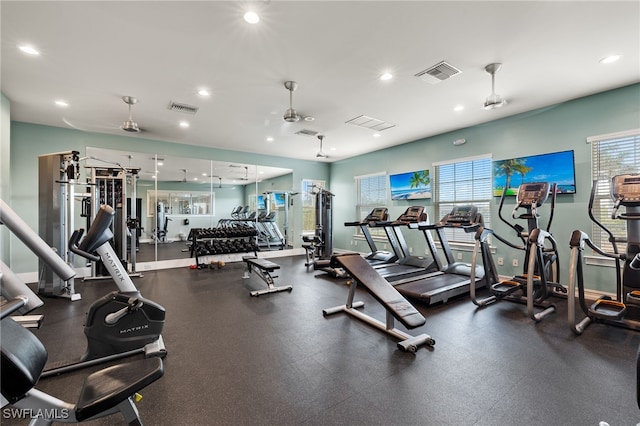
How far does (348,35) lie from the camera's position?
108 inches

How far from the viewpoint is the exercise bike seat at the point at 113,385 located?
1175mm

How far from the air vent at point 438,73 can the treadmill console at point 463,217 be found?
2.09 m

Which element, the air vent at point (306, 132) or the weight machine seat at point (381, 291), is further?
→ the air vent at point (306, 132)

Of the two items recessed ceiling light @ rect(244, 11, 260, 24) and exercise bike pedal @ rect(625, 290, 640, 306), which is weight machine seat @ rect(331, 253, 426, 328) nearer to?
exercise bike pedal @ rect(625, 290, 640, 306)

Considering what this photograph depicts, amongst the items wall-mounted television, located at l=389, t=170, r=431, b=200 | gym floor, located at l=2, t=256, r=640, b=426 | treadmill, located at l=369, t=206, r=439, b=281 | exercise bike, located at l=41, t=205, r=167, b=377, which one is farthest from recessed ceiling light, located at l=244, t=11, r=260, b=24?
wall-mounted television, located at l=389, t=170, r=431, b=200

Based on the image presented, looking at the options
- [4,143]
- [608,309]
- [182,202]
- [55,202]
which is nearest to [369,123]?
[608,309]

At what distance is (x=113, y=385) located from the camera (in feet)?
4.22

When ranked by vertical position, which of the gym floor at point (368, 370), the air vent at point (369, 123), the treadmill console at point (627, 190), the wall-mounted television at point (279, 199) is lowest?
the gym floor at point (368, 370)

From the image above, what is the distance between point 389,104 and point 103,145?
18.7ft

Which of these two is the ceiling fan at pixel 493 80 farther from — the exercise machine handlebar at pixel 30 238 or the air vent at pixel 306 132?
the exercise machine handlebar at pixel 30 238

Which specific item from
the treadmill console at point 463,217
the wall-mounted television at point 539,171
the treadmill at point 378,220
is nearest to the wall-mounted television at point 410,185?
the treadmill at point 378,220

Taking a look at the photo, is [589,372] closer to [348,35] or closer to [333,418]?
[333,418]

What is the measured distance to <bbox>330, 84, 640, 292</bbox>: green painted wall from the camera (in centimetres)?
392

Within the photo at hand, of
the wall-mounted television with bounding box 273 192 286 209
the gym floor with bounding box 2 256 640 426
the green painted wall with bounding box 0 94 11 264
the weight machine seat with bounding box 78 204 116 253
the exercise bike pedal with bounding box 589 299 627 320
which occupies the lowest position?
the gym floor with bounding box 2 256 640 426
